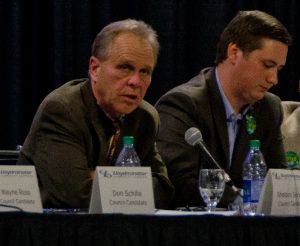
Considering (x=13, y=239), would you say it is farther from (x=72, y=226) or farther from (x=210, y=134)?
(x=210, y=134)

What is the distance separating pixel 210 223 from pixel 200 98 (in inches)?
57.4

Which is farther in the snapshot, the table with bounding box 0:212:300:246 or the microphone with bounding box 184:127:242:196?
the microphone with bounding box 184:127:242:196

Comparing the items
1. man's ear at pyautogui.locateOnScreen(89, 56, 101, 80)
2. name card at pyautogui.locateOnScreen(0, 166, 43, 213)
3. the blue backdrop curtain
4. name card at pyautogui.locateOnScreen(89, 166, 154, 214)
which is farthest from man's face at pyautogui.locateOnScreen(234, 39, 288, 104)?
the blue backdrop curtain

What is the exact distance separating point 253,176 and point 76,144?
0.75 metres

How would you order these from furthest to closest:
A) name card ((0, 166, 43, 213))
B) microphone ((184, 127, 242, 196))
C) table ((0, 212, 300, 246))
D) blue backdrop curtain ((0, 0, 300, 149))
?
blue backdrop curtain ((0, 0, 300, 149))
microphone ((184, 127, 242, 196))
name card ((0, 166, 43, 213))
table ((0, 212, 300, 246))

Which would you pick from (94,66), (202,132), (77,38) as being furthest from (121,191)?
(77,38)

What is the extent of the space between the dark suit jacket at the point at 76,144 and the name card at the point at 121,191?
46 cm

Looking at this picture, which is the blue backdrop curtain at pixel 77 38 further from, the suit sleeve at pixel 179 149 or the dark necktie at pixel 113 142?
the dark necktie at pixel 113 142

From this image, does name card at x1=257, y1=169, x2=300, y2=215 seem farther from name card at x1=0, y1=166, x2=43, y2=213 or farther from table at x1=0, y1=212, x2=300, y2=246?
name card at x1=0, y1=166, x2=43, y2=213

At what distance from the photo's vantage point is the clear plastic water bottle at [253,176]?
9.16 ft

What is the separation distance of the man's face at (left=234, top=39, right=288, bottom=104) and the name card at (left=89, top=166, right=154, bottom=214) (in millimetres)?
1281

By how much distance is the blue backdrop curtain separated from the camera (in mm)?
5008

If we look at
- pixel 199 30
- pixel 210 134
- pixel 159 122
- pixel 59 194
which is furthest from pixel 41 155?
pixel 199 30

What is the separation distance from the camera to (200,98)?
348 centimetres
